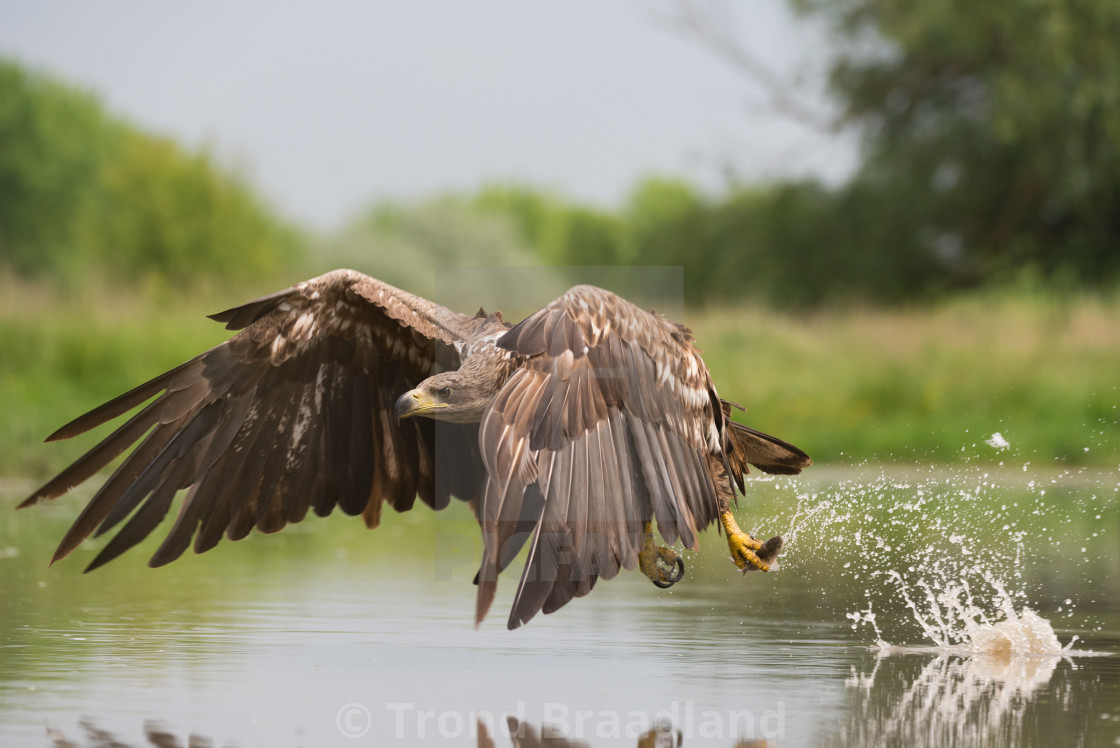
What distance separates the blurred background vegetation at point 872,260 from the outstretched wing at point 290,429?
8.43 metres

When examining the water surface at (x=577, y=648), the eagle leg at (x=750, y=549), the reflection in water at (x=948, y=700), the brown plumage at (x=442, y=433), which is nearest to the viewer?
the reflection in water at (x=948, y=700)

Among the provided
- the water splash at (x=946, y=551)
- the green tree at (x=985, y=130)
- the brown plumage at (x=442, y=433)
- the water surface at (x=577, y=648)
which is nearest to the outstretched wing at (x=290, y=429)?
the brown plumage at (x=442, y=433)

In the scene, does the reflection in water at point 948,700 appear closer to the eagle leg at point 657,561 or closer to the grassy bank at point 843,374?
the eagle leg at point 657,561

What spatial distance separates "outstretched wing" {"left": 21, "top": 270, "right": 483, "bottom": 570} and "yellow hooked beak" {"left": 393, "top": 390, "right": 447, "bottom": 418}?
0.72 m

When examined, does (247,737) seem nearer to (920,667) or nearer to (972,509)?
(920,667)

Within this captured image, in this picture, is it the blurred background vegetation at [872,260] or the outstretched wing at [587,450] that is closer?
the outstretched wing at [587,450]

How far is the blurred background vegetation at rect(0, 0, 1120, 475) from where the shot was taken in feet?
57.3

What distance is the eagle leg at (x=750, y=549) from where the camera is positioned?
677 centimetres

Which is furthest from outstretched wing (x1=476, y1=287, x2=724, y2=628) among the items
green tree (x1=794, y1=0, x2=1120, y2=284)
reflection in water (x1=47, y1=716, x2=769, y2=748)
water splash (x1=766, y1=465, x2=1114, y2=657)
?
green tree (x1=794, y1=0, x2=1120, y2=284)

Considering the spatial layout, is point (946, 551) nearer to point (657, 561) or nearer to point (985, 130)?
point (657, 561)

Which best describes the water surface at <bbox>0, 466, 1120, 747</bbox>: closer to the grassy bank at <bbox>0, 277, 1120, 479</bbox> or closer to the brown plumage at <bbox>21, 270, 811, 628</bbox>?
the brown plumage at <bbox>21, 270, 811, 628</bbox>

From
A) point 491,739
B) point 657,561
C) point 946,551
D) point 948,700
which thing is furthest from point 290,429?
point 946,551

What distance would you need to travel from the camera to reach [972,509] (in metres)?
13.0

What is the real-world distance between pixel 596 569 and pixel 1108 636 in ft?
10.5
